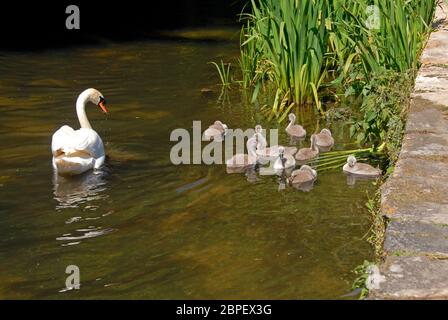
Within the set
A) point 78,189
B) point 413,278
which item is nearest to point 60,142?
point 78,189

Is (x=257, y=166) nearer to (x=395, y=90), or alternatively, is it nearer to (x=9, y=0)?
(x=395, y=90)

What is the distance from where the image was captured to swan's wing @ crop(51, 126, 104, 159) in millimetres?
7664

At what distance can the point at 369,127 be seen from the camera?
7324 millimetres

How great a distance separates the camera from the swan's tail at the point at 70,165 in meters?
7.55

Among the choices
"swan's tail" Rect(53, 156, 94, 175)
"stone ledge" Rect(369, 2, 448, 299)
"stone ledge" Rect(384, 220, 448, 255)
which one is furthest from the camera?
"swan's tail" Rect(53, 156, 94, 175)

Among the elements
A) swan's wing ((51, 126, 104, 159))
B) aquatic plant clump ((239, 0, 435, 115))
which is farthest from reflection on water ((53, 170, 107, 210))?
aquatic plant clump ((239, 0, 435, 115))

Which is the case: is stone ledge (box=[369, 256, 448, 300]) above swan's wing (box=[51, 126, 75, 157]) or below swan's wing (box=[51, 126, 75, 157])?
above

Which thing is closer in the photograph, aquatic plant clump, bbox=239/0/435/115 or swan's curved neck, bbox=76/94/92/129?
aquatic plant clump, bbox=239/0/435/115

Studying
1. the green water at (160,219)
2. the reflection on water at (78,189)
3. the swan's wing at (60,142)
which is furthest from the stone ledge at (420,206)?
the swan's wing at (60,142)

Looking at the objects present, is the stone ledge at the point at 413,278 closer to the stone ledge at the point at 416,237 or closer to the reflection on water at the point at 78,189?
the stone ledge at the point at 416,237

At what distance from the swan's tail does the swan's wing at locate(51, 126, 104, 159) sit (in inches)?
2.8

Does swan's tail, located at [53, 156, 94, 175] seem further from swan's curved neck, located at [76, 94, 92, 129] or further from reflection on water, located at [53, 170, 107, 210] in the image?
swan's curved neck, located at [76, 94, 92, 129]

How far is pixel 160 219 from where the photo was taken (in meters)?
6.48
